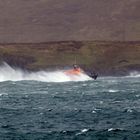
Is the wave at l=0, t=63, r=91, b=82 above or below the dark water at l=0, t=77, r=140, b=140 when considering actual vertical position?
above

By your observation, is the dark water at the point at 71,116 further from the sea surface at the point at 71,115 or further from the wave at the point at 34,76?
the wave at the point at 34,76

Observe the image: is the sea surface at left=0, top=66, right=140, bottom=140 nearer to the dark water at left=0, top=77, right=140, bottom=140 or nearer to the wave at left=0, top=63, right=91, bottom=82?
the dark water at left=0, top=77, right=140, bottom=140

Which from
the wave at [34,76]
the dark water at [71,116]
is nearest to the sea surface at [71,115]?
the dark water at [71,116]

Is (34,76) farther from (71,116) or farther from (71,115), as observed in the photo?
(71,116)

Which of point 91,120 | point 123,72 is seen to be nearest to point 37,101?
point 91,120

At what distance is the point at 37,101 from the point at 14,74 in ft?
298

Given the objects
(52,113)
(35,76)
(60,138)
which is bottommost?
(60,138)

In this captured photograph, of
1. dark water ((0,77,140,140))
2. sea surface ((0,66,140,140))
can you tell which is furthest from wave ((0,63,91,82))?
dark water ((0,77,140,140))

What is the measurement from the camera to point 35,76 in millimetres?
179375

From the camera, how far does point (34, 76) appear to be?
17950 cm

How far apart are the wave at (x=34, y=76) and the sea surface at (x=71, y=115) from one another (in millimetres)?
54484

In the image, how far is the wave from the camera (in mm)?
159000

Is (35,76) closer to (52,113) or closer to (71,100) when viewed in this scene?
(71,100)

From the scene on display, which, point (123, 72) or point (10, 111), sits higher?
point (123, 72)
